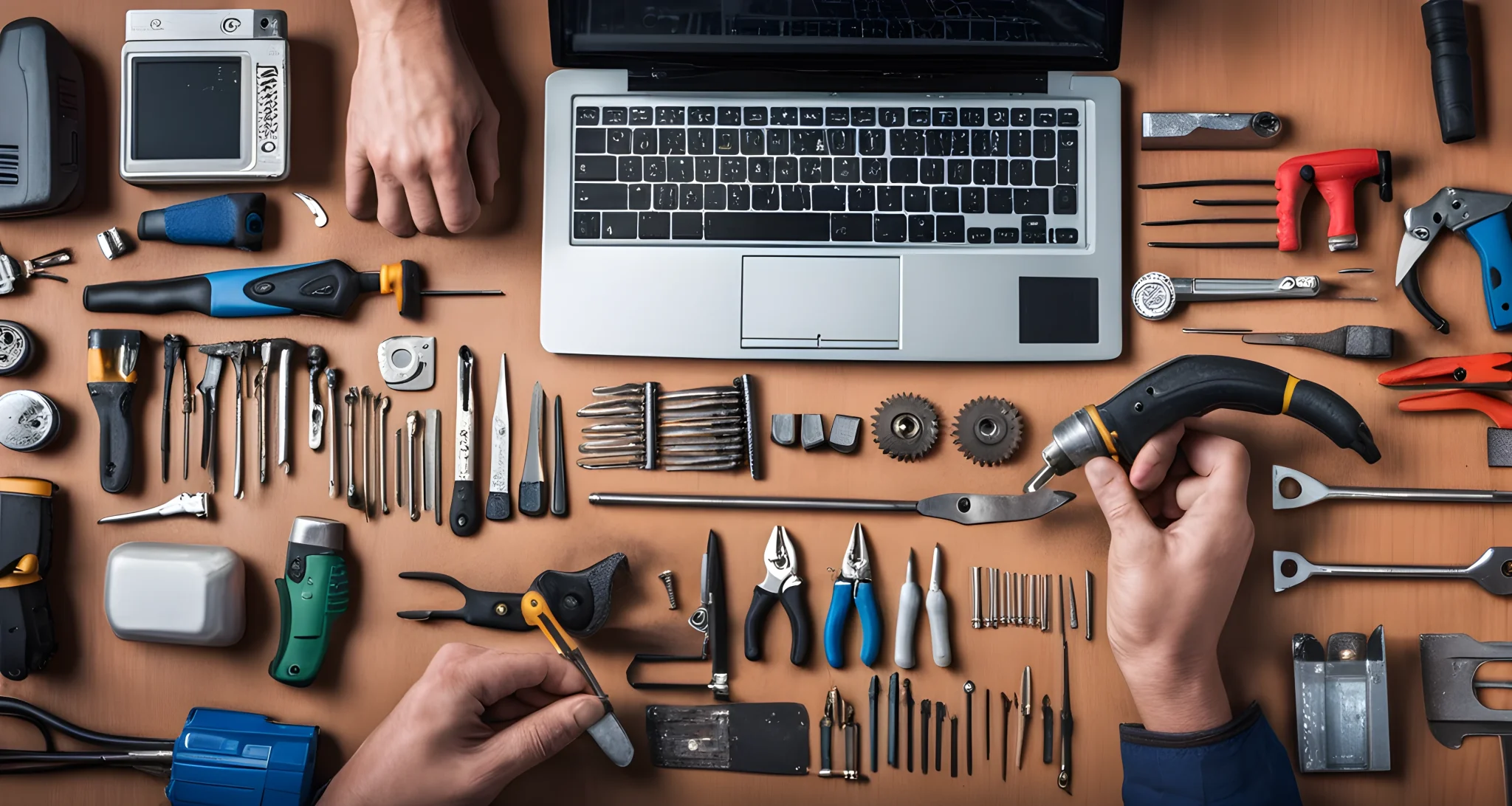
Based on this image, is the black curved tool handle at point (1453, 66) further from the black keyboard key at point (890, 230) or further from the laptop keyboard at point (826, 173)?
the black keyboard key at point (890, 230)

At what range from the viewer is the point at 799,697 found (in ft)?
5.12

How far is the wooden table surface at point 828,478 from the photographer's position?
1555mm

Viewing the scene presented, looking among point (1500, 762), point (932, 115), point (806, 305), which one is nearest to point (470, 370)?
point (806, 305)

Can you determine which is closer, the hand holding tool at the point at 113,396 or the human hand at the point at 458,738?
the human hand at the point at 458,738

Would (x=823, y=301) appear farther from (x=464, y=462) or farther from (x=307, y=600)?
(x=307, y=600)

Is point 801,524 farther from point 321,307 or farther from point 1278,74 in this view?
point 1278,74

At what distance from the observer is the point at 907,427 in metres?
1.57

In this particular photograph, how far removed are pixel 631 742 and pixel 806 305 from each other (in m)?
0.77

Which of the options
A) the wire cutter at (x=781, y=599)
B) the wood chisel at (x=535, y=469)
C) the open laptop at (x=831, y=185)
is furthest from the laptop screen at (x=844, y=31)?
the wire cutter at (x=781, y=599)

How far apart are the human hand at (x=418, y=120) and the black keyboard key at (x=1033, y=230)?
2.83ft

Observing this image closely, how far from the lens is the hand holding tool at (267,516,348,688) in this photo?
60.6 inches

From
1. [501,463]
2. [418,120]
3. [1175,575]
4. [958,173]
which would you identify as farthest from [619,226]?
[1175,575]

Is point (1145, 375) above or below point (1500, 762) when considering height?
above

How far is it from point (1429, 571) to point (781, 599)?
3.46ft
